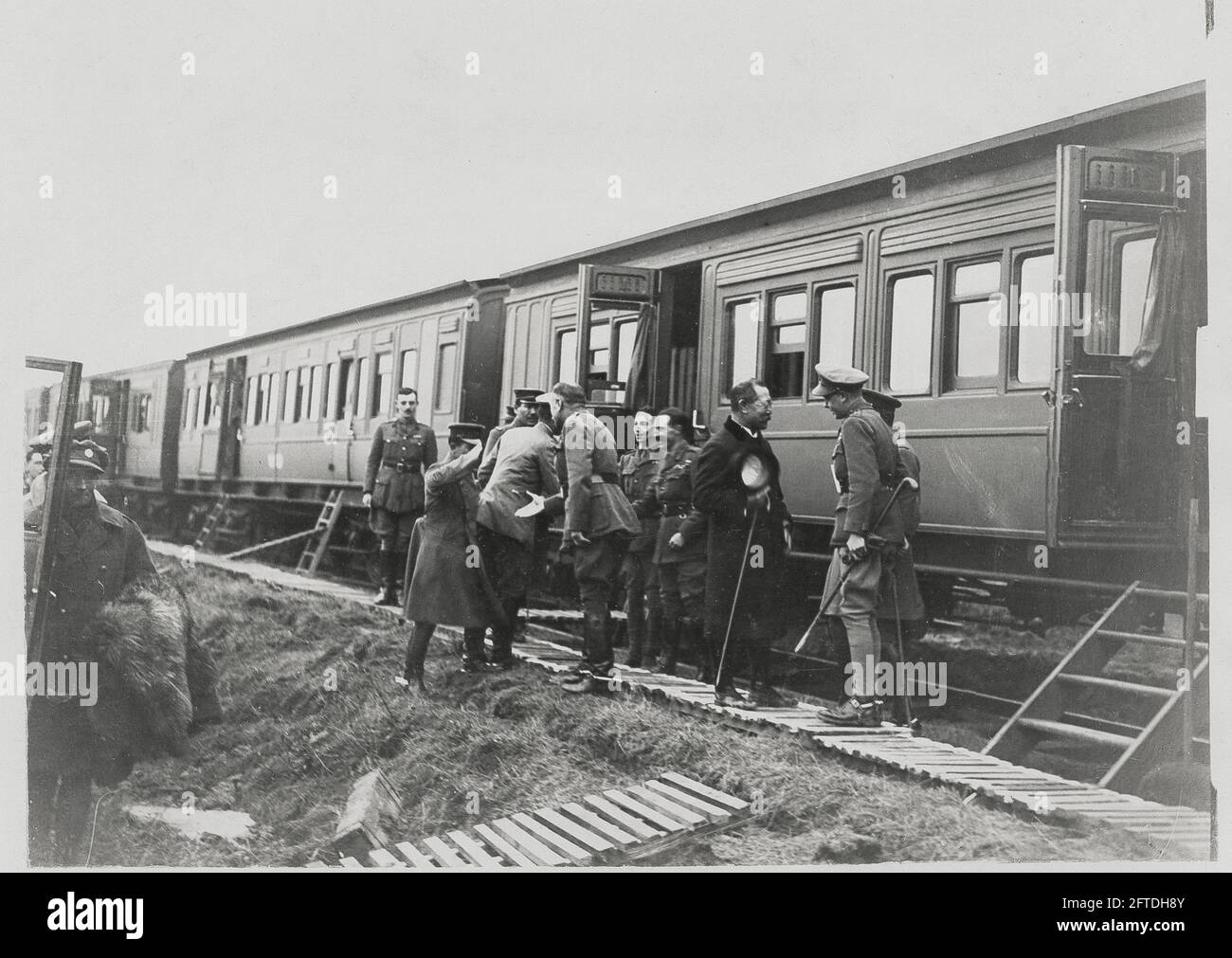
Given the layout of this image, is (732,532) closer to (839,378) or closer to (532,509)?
(839,378)

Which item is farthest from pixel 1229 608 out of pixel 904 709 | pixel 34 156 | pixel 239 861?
pixel 34 156

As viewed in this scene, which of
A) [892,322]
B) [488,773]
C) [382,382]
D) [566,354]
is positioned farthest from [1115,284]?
[382,382]

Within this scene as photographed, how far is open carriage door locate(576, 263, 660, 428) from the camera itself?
8.48m

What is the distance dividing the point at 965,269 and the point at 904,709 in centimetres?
253

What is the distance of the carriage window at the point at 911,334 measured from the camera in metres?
6.54

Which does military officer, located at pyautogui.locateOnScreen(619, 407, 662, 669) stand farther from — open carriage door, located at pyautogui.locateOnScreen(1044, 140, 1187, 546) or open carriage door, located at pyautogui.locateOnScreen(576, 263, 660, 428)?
open carriage door, located at pyautogui.locateOnScreen(1044, 140, 1187, 546)

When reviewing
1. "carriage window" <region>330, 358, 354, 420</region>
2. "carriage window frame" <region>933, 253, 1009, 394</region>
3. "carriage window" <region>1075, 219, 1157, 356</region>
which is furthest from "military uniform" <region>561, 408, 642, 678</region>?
"carriage window" <region>330, 358, 354, 420</region>

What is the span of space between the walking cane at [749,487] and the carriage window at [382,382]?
21.4ft

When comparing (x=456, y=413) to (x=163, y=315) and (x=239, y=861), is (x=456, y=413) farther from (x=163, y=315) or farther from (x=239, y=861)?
(x=239, y=861)

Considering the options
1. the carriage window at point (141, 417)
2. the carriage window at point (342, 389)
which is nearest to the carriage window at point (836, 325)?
the carriage window at point (342, 389)

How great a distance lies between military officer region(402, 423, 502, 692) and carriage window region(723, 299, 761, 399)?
219 cm

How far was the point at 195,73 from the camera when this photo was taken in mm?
5273

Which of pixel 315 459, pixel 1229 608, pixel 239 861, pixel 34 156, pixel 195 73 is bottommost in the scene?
pixel 239 861

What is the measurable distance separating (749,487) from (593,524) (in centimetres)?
92
